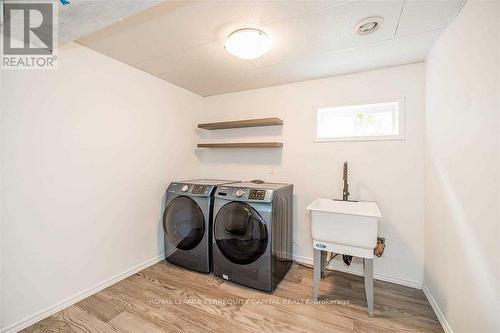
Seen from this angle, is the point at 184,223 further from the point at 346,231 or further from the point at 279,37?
the point at 279,37

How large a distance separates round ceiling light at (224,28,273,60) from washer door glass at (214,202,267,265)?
125 centimetres

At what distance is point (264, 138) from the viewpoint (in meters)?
2.64

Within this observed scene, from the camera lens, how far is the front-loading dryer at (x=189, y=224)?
84.1 inches

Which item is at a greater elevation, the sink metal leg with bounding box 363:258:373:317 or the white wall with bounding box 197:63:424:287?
the white wall with bounding box 197:63:424:287

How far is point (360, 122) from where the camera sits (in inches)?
88.1

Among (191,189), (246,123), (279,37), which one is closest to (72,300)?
(191,189)

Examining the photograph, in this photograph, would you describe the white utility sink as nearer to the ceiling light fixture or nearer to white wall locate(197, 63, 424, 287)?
white wall locate(197, 63, 424, 287)

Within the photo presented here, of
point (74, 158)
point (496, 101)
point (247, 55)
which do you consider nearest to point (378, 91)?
point (496, 101)

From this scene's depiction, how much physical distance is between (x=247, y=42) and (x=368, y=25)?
2.74 ft

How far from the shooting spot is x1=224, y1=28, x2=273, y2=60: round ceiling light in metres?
1.45

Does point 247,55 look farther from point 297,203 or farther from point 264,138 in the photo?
point 297,203

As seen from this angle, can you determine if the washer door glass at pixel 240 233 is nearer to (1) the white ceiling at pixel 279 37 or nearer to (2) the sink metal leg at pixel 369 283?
(2) the sink metal leg at pixel 369 283

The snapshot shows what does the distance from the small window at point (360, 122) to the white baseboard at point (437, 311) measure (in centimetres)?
137

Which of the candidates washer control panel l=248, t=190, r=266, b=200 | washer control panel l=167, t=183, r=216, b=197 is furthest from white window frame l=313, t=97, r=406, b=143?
washer control panel l=167, t=183, r=216, b=197
